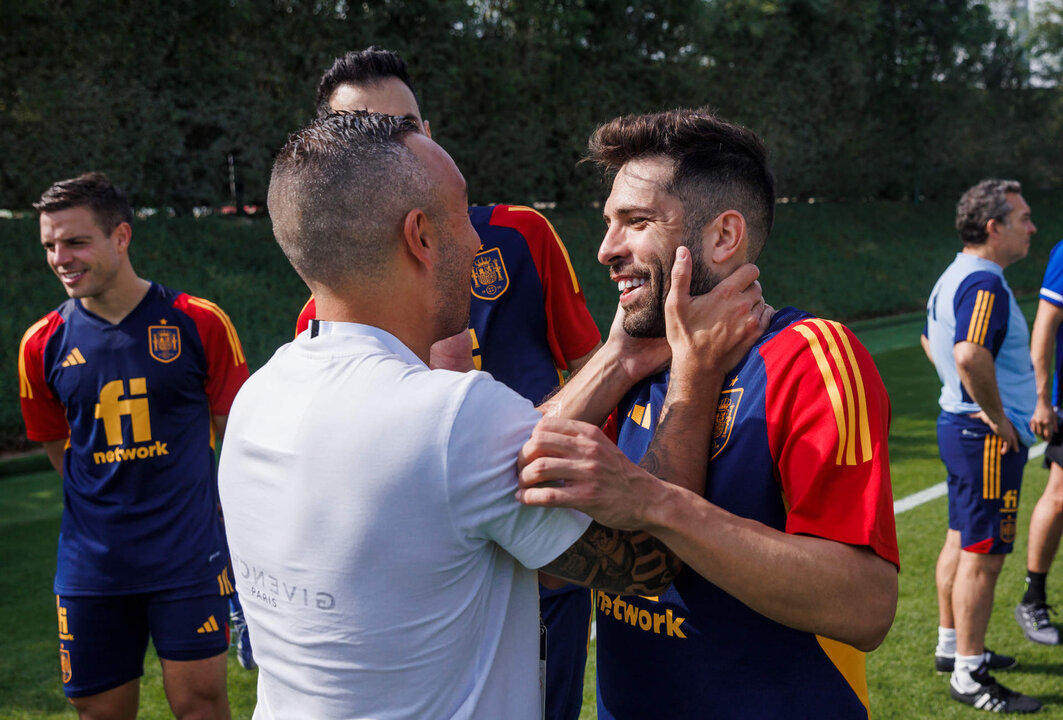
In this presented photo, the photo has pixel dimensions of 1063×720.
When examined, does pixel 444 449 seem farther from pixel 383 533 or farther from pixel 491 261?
pixel 491 261

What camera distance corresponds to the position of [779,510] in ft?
6.25

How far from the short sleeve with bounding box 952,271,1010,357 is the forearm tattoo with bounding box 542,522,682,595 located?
3554 millimetres

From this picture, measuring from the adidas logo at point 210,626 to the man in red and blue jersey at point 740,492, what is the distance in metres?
2.35

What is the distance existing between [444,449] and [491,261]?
1893 millimetres

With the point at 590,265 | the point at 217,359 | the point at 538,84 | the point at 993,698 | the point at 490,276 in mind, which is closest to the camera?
the point at 490,276

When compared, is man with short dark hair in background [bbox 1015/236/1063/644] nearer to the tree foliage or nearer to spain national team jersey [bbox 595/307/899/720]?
spain national team jersey [bbox 595/307/899/720]

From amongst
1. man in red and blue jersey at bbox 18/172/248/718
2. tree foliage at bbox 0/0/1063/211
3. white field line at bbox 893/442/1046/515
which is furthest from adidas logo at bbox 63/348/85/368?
tree foliage at bbox 0/0/1063/211

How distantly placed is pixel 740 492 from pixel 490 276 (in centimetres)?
160

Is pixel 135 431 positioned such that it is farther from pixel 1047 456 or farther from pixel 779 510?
pixel 1047 456

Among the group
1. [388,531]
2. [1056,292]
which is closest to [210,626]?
[388,531]

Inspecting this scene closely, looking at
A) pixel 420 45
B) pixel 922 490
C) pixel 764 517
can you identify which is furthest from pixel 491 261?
pixel 420 45

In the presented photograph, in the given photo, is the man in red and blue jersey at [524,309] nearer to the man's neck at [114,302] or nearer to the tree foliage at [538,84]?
the man's neck at [114,302]

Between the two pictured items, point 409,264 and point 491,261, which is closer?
point 409,264

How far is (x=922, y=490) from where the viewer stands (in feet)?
26.1
